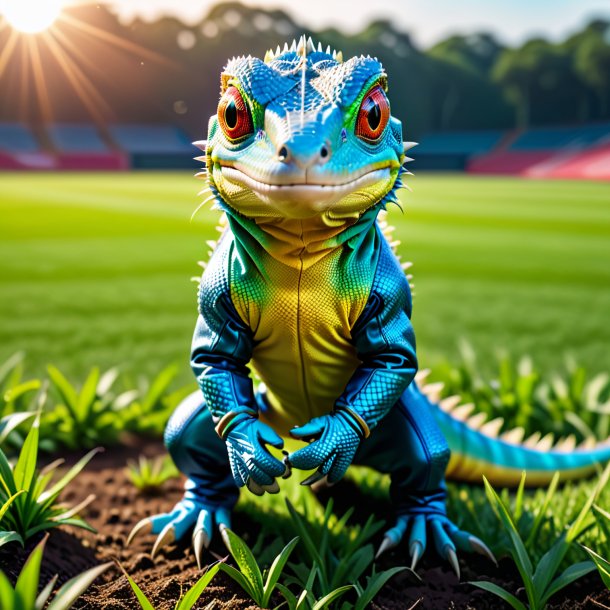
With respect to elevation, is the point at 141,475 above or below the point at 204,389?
below

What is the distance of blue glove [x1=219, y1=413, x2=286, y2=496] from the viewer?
179 cm

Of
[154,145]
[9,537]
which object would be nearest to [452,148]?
[154,145]

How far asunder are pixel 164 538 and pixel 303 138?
1371 mm

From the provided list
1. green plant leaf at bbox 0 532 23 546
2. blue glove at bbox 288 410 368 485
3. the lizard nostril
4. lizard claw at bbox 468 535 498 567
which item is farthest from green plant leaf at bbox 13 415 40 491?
lizard claw at bbox 468 535 498 567

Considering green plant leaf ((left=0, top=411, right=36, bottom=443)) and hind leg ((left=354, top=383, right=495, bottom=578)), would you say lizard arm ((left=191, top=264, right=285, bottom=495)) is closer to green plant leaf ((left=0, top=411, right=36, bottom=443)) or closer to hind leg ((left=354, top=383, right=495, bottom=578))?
hind leg ((left=354, top=383, right=495, bottom=578))

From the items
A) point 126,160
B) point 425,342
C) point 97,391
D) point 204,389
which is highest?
point 204,389

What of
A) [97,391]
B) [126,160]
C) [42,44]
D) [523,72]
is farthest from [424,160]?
[97,391]

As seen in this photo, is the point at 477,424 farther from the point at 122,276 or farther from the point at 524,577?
the point at 122,276

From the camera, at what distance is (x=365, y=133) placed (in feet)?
5.51

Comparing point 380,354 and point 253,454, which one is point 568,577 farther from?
point 253,454

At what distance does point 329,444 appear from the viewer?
1805mm

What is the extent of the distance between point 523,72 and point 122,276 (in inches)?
1961

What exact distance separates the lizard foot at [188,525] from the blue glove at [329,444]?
1.74 ft

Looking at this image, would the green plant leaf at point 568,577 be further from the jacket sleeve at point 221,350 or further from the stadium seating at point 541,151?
the stadium seating at point 541,151
